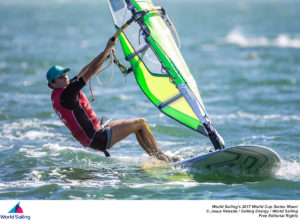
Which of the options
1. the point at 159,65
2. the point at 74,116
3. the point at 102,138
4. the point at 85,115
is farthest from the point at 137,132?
the point at 159,65

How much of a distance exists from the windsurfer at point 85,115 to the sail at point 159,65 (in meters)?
0.64

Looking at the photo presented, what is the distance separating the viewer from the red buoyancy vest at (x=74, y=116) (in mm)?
5797

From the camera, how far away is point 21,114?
1025 cm

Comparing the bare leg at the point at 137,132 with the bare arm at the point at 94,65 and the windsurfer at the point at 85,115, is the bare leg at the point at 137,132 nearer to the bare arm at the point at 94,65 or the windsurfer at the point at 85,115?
the windsurfer at the point at 85,115

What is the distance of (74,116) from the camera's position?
5855 mm

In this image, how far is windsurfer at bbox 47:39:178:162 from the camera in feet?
18.7

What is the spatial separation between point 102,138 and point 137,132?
0.49 m
